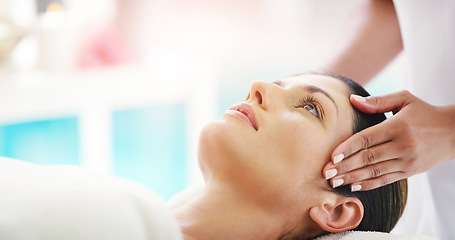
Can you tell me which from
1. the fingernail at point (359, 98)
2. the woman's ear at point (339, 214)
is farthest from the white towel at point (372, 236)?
the fingernail at point (359, 98)

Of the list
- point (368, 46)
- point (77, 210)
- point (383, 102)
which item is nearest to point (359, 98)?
point (383, 102)

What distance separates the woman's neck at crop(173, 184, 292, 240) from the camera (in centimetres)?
120

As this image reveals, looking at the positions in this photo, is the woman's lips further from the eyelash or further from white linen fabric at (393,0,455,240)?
white linen fabric at (393,0,455,240)

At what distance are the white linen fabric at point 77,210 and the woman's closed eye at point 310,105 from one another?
0.38 meters

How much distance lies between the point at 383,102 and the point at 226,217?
39cm

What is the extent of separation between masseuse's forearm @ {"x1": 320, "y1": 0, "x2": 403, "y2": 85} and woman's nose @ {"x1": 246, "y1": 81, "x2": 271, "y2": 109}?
419mm

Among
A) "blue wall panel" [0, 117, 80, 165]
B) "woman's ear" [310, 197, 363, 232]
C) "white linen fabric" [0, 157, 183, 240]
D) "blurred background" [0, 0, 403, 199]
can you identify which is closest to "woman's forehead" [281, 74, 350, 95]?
"woman's ear" [310, 197, 363, 232]

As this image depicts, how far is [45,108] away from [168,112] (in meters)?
0.65

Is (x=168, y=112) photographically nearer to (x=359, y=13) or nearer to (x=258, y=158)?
(x=359, y=13)

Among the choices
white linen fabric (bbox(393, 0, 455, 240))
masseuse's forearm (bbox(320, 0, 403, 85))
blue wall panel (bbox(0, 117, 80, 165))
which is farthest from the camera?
blue wall panel (bbox(0, 117, 80, 165))

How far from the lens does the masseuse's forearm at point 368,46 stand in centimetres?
164

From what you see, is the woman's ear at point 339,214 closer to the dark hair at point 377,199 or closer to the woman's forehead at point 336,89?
the dark hair at point 377,199

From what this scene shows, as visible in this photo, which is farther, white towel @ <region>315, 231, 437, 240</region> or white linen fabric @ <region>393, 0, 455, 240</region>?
white linen fabric @ <region>393, 0, 455, 240</region>

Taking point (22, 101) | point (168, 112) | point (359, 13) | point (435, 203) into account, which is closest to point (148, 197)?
point (435, 203)
